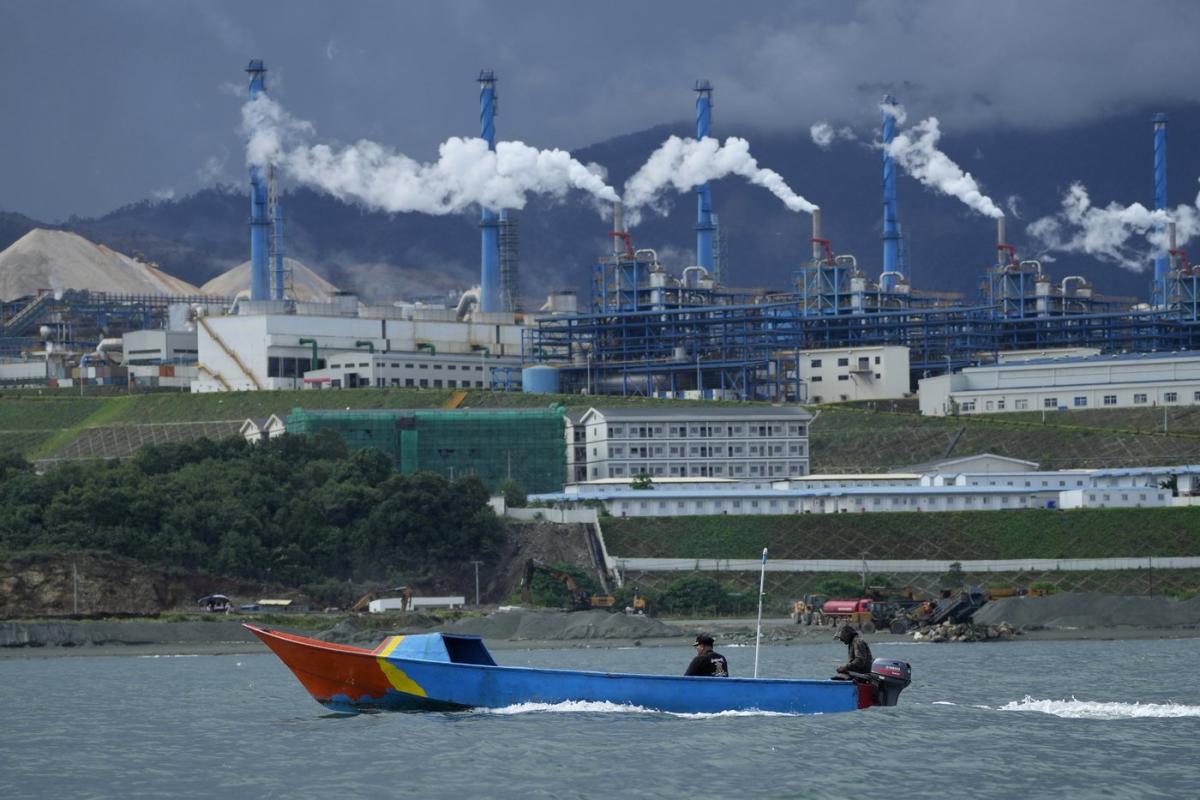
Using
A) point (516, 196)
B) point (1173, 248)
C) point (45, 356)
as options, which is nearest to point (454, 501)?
point (516, 196)

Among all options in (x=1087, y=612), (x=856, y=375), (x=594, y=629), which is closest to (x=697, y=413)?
(x=856, y=375)

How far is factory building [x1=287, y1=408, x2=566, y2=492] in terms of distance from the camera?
12525cm

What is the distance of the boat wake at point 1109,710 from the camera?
143 ft

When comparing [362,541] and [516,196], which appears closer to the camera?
[362,541]

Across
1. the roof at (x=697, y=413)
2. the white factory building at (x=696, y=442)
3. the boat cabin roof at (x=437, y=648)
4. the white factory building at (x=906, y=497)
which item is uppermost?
the roof at (x=697, y=413)

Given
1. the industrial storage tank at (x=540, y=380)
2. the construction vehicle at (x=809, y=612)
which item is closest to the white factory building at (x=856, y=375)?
the industrial storage tank at (x=540, y=380)

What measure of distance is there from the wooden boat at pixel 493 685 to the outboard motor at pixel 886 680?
20 millimetres

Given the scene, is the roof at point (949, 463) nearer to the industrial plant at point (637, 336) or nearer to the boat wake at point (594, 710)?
the industrial plant at point (637, 336)

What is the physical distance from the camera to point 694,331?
160250 millimetres

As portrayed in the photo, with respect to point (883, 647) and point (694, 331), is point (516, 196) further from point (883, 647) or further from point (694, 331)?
point (883, 647)

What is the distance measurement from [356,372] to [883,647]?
84.3 meters

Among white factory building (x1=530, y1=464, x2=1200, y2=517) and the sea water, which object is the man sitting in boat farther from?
white factory building (x1=530, y1=464, x2=1200, y2=517)

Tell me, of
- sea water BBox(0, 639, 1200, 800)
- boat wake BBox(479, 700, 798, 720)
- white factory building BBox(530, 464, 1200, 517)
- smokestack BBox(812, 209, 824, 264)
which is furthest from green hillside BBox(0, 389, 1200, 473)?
boat wake BBox(479, 700, 798, 720)

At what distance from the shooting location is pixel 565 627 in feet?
262
